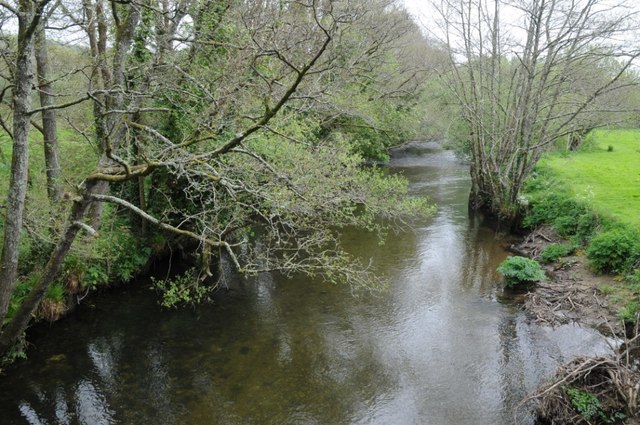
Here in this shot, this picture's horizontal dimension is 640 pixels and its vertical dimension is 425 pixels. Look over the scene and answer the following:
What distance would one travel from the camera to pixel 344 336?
11.6m

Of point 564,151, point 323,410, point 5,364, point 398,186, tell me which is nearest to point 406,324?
point 323,410

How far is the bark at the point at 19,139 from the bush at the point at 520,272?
12.6 m

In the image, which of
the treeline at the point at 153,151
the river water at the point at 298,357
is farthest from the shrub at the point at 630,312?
the treeline at the point at 153,151

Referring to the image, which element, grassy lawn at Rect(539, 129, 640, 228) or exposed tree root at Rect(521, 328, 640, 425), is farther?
grassy lawn at Rect(539, 129, 640, 228)

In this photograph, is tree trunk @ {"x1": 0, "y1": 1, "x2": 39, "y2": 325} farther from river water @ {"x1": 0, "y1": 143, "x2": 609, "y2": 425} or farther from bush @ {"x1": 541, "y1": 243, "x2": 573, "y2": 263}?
bush @ {"x1": 541, "y1": 243, "x2": 573, "y2": 263}

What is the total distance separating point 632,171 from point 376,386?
20408 mm

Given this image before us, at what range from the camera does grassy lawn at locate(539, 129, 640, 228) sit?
16.5 meters

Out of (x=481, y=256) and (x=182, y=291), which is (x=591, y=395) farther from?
(x=481, y=256)

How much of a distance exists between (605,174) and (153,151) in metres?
21.3

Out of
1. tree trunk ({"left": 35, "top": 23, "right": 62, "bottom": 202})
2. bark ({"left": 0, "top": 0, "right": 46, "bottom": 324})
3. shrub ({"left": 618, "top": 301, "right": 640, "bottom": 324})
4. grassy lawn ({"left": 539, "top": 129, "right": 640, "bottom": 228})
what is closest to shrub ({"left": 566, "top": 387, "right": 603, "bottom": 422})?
shrub ({"left": 618, "top": 301, "right": 640, "bottom": 324})

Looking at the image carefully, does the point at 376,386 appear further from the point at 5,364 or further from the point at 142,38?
the point at 142,38

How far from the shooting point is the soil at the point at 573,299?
12086 mm

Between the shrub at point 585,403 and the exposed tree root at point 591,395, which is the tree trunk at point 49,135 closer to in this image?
the exposed tree root at point 591,395

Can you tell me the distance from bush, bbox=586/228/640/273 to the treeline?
5.40 meters
